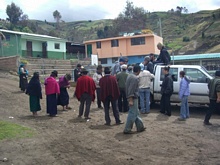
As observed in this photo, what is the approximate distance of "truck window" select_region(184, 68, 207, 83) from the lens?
1106cm

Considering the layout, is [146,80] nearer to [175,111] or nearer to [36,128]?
[175,111]

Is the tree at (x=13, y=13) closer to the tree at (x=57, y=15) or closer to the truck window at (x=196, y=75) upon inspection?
the tree at (x=57, y=15)

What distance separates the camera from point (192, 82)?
36.8ft

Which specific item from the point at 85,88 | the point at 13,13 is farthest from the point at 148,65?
the point at 13,13

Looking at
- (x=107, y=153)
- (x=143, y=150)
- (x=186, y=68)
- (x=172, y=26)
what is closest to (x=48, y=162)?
(x=107, y=153)

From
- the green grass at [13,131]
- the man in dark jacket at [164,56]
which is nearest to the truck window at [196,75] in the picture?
the man in dark jacket at [164,56]

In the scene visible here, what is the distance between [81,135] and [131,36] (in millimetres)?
38422

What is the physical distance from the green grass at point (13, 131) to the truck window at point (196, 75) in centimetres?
644

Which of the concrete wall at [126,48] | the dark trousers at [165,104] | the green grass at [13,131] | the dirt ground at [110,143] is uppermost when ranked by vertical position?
the concrete wall at [126,48]

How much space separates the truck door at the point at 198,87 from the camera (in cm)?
1100

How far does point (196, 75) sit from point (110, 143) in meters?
5.60

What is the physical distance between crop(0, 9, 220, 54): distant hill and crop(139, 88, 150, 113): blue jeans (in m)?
38.9

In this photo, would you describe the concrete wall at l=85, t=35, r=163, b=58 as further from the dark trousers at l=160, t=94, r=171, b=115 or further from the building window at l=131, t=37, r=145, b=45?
the dark trousers at l=160, t=94, r=171, b=115

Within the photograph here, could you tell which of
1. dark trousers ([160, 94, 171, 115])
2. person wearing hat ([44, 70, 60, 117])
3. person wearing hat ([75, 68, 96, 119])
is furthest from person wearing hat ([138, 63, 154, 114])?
person wearing hat ([44, 70, 60, 117])
